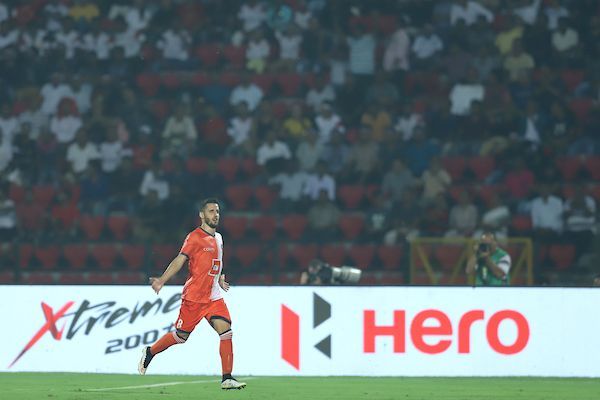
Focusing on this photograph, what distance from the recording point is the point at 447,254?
20.2m

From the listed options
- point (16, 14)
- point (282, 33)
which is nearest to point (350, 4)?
point (282, 33)

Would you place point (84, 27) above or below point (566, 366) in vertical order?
above

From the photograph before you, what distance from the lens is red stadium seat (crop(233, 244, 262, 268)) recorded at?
20531 mm

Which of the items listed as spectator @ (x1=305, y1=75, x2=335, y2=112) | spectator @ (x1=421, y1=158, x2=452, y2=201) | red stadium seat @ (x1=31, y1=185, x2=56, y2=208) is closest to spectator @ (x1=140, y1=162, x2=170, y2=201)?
red stadium seat @ (x1=31, y1=185, x2=56, y2=208)

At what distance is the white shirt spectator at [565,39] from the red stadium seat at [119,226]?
9199mm

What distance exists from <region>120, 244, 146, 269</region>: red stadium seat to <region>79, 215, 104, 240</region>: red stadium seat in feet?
2.61

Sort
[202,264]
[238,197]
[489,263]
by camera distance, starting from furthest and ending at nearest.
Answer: [238,197]
[489,263]
[202,264]

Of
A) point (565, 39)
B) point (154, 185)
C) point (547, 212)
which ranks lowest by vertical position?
point (547, 212)

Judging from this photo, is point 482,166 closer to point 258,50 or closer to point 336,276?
point 258,50

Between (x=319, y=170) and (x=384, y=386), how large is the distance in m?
8.73

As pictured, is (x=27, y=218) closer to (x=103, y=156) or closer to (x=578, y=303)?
(x=103, y=156)

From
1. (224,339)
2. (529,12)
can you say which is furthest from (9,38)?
(224,339)

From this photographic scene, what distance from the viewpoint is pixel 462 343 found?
636 inches

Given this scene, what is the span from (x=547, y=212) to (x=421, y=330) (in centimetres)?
644
